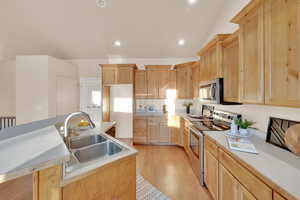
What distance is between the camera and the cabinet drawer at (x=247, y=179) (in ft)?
2.79

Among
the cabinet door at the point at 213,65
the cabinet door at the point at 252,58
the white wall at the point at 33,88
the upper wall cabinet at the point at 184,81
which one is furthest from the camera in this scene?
the upper wall cabinet at the point at 184,81

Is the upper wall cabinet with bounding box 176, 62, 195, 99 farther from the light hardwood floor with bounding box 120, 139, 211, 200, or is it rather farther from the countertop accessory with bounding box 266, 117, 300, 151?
the countertop accessory with bounding box 266, 117, 300, 151

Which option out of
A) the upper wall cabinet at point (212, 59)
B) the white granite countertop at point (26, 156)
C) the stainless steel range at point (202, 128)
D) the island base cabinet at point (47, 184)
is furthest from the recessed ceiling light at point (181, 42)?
the island base cabinet at point (47, 184)

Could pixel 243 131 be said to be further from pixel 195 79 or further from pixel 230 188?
pixel 195 79

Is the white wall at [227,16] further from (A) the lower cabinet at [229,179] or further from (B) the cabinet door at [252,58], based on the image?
(A) the lower cabinet at [229,179]

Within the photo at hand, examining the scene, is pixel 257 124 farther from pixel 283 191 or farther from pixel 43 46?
pixel 43 46

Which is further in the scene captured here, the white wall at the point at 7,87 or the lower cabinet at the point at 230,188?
the white wall at the point at 7,87

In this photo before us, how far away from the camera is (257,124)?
174cm

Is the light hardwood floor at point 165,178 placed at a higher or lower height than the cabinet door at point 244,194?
lower

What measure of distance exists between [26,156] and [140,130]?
3127 mm

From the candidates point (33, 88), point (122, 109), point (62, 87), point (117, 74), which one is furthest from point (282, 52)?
point (33, 88)

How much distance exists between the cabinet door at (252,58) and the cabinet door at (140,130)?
8.68ft

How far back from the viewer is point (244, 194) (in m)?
1.03

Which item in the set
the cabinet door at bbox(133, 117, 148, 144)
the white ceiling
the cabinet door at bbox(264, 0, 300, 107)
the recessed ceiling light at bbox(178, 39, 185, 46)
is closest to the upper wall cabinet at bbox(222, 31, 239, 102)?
the cabinet door at bbox(264, 0, 300, 107)
